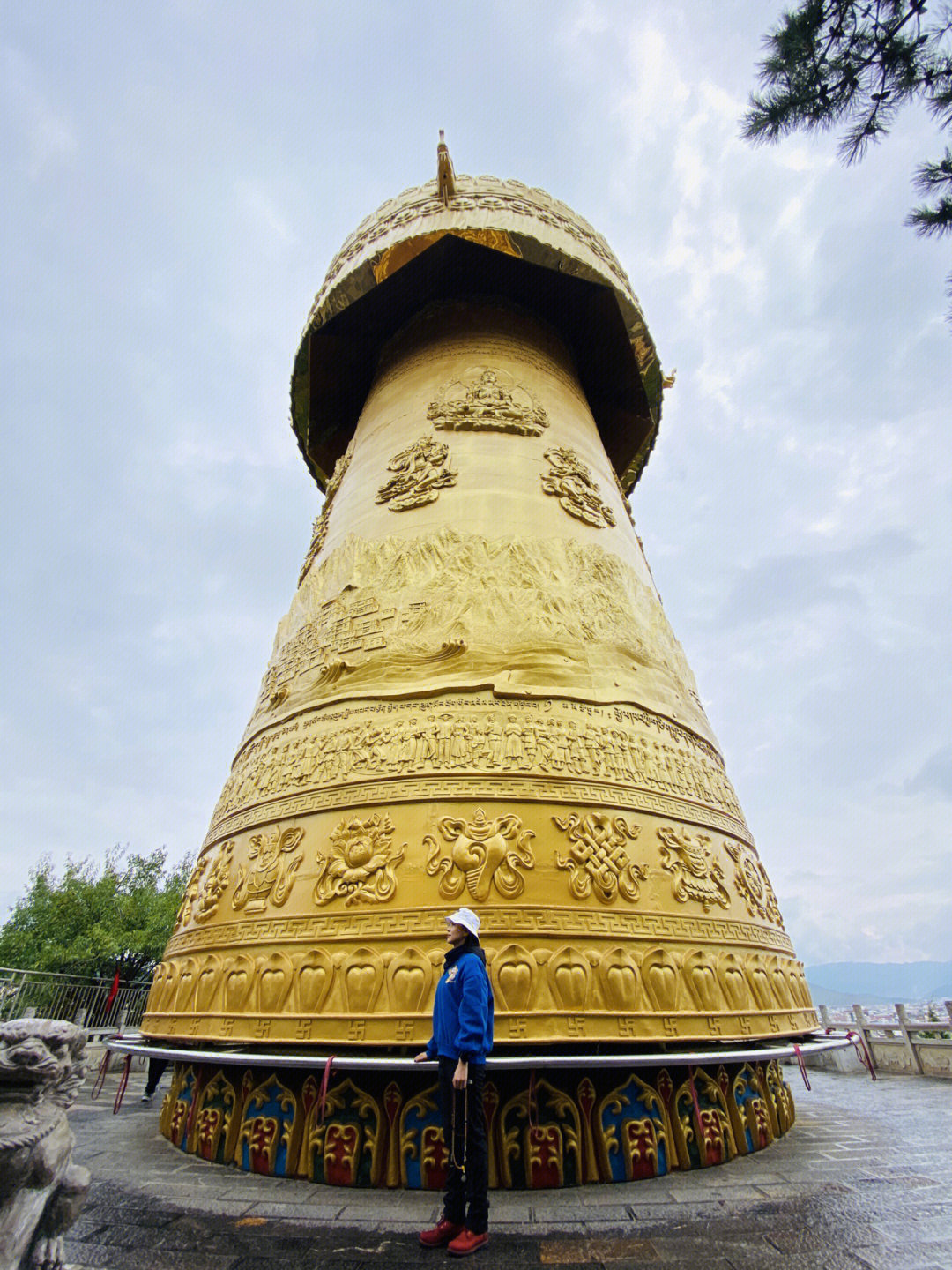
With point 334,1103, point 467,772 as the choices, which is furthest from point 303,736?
point 334,1103

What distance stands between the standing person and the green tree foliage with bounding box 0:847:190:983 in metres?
22.2

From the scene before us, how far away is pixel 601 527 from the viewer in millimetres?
6773

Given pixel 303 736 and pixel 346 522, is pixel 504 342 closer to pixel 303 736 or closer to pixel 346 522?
pixel 346 522

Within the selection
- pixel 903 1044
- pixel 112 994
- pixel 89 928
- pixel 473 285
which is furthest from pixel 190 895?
pixel 89 928

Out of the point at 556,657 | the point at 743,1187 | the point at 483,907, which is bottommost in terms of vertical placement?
the point at 743,1187

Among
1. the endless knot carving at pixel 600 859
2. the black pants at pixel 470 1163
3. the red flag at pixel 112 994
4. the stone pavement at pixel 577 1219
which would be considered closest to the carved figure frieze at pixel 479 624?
the endless knot carving at pixel 600 859

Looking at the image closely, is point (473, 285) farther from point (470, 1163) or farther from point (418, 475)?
point (470, 1163)

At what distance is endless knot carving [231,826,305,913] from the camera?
174 inches

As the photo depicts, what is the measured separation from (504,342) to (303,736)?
572 cm

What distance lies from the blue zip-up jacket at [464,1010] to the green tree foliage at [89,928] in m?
22.2

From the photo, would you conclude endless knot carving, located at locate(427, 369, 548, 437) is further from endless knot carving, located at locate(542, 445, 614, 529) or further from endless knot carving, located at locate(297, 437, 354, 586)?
endless knot carving, located at locate(297, 437, 354, 586)

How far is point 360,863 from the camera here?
168 inches

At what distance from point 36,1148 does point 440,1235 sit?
1.50 metres

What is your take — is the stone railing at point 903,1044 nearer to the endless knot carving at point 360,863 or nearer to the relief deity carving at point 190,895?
the endless knot carving at point 360,863
